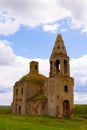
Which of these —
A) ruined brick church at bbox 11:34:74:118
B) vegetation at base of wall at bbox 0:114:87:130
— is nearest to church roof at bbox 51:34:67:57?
ruined brick church at bbox 11:34:74:118

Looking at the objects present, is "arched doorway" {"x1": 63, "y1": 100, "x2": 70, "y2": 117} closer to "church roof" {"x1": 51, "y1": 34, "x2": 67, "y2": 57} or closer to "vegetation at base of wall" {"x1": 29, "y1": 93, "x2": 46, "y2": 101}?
"vegetation at base of wall" {"x1": 29, "y1": 93, "x2": 46, "y2": 101}

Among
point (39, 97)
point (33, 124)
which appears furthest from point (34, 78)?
point (33, 124)

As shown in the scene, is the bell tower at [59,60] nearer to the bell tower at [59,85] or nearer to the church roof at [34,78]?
the bell tower at [59,85]

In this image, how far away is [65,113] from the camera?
168 ft

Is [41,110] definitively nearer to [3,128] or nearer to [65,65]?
[65,65]

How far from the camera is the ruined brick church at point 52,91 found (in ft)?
161

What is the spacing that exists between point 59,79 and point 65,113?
6.53 metres

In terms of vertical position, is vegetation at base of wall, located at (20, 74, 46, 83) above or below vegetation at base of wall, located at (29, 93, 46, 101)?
above

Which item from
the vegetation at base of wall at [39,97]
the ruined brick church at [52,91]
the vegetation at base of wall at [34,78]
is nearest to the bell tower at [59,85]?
the ruined brick church at [52,91]

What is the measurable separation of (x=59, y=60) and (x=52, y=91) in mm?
6236

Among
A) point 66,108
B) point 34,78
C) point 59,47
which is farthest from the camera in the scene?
point 34,78

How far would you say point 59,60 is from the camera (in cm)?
5219

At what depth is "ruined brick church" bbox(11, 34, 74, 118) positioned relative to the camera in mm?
48969

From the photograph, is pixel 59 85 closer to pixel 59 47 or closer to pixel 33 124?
pixel 59 47
